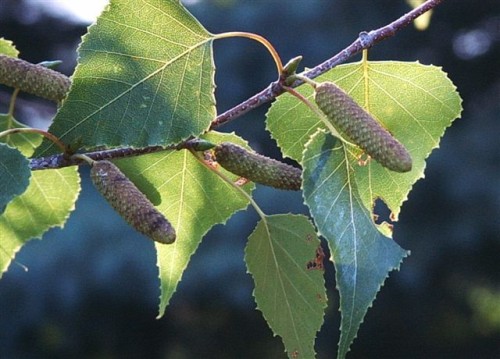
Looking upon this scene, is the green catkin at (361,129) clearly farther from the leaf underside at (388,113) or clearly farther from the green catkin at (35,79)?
the green catkin at (35,79)

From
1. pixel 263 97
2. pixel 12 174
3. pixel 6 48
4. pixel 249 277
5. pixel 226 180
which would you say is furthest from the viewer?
pixel 249 277

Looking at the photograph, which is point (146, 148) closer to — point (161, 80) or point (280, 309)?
point (161, 80)

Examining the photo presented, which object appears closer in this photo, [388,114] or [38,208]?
[388,114]

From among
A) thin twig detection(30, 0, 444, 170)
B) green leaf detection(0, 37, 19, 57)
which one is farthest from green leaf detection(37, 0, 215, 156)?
green leaf detection(0, 37, 19, 57)

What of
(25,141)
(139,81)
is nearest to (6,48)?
(25,141)

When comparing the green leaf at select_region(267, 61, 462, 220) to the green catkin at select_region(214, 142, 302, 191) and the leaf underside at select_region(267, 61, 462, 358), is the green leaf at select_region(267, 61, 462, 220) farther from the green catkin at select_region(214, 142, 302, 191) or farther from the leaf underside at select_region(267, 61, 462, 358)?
the green catkin at select_region(214, 142, 302, 191)

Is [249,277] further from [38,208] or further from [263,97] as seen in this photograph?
[263,97]
